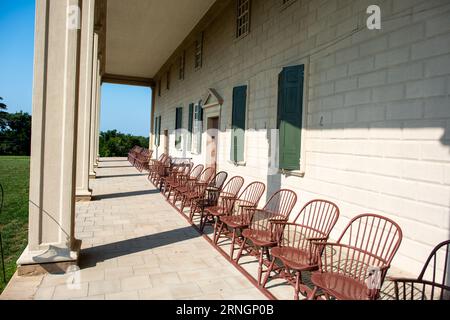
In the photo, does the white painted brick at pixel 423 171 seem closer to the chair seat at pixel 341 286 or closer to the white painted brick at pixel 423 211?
the white painted brick at pixel 423 211

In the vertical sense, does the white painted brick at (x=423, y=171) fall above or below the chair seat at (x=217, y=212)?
above

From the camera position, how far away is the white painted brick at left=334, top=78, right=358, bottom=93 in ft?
11.9

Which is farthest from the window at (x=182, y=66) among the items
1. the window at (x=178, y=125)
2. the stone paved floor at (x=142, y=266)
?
the stone paved floor at (x=142, y=266)

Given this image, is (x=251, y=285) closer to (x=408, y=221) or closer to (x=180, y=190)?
(x=408, y=221)

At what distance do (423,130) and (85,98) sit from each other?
243 inches

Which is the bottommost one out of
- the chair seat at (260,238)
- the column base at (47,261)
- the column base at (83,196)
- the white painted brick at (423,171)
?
the column base at (47,261)

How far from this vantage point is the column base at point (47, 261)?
10.2 feet

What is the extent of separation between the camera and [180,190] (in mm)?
6078

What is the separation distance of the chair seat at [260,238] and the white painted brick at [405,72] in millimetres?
1928

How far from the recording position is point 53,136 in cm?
321

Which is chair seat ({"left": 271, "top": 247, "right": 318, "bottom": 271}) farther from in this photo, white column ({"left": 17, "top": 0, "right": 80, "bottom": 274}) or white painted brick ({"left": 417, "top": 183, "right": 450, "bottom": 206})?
white column ({"left": 17, "top": 0, "right": 80, "bottom": 274})

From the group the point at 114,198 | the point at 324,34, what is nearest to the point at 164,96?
the point at 114,198

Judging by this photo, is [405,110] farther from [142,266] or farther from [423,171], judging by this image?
[142,266]
